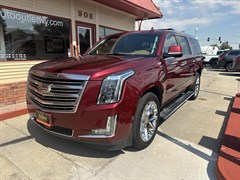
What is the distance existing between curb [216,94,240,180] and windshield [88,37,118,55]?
2739 mm

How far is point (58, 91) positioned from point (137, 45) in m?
1.99

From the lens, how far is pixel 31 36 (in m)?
6.66

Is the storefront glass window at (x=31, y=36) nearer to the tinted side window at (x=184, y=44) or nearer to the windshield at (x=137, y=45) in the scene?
the windshield at (x=137, y=45)

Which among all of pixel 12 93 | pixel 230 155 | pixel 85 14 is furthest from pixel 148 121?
pixel 85 14

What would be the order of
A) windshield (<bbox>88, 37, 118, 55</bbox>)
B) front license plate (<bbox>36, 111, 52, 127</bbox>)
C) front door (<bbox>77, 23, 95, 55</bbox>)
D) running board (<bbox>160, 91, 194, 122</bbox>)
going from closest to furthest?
front license plate (<bbox>36, 111, 52, 127</bbox>) → running board (<bbox>160, 91, 194, 122</bbox>) → windshield (<bbox>88, 37, 118, 55</bbox>) → front door (<bbox>77, 23, 95, 55</bbox>)

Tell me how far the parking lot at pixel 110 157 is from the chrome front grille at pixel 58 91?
0.82 m

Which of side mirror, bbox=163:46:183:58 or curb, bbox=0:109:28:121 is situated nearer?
side mirror, bbox=163:46:183:58

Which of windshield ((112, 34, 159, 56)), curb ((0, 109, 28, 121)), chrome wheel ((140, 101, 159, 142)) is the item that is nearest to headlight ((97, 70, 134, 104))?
chrome wheel ((140, 101, 159, 142))

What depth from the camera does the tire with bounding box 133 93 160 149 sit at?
3.14 meters

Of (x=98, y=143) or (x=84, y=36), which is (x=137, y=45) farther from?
(x=84, y=36)

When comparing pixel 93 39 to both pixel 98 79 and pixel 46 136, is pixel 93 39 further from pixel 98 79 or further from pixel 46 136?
pixel 98 79

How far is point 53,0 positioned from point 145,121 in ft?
18.0

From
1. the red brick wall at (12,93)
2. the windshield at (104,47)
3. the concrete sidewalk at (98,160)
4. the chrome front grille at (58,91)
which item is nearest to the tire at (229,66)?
the windshield at (104,47)

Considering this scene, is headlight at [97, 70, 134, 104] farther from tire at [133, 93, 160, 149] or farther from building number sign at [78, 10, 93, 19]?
building number sign at [78, 10, 93, 19]
